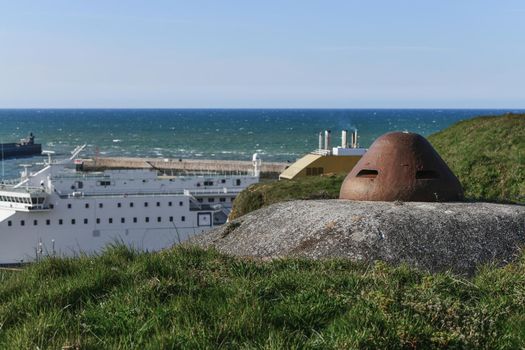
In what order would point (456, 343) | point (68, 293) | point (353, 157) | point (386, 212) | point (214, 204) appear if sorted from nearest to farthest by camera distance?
1. point (456, 343)
2. point (68, 293)
3. point (386, 212)
4. point (353, 157)
5. point (214, 204)

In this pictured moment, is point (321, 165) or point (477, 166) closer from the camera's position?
point (477, 166)

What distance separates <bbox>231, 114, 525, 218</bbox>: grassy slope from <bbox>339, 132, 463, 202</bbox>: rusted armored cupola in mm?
4782

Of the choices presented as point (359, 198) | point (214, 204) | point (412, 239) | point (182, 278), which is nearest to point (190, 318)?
point (182, 278)

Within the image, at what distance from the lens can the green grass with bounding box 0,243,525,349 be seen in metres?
4.93

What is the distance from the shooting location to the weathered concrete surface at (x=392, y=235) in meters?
8.84

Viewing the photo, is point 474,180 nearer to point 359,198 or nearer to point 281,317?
point 359,198

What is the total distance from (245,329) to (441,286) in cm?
212

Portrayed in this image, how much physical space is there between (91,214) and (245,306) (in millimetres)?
30842

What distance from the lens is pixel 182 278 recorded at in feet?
20.9

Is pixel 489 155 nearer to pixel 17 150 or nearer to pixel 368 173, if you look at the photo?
pixel 368 173

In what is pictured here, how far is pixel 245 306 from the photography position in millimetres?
5473

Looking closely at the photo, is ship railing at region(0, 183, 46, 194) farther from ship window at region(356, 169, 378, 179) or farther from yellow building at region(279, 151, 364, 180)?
ship window at region(356, 169, 378, 179)

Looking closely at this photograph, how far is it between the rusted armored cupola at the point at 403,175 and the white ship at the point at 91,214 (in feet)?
72.8

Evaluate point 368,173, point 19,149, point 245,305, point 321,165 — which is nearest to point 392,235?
point 368,173
